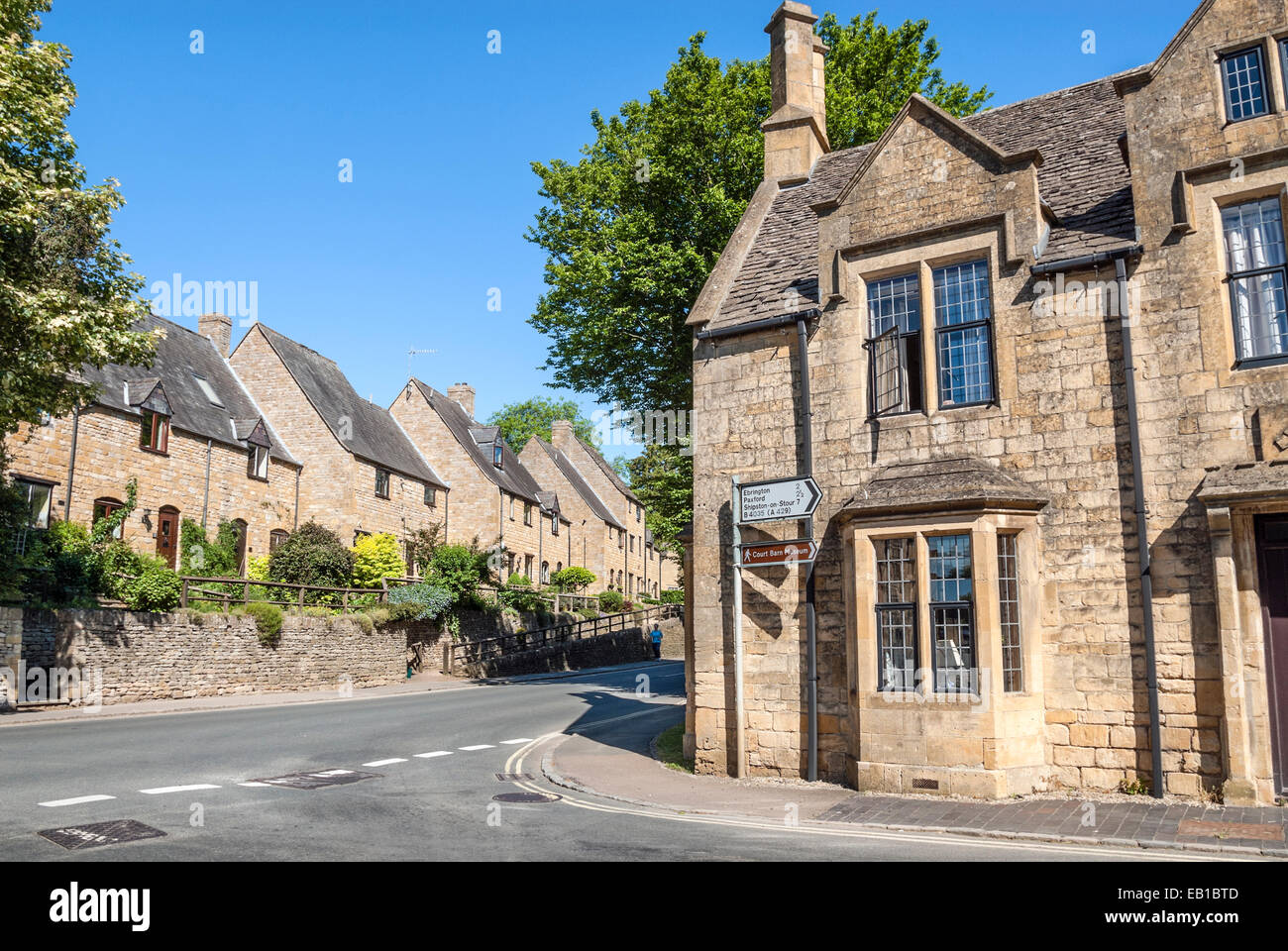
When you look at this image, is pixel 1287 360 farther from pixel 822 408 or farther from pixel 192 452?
pixel 192 452

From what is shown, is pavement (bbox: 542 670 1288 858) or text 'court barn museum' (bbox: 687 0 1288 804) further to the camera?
text 'court barn museum' (bbox: 687 0 1288 804)

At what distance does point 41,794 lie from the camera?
32.8ft

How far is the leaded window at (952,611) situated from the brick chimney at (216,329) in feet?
121

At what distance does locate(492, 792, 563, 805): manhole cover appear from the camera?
1093cm

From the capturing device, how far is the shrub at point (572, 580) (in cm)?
5325

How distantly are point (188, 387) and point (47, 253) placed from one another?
17510 mm

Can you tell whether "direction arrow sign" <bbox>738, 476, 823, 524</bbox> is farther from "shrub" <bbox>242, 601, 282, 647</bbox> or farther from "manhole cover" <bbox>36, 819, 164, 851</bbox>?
"shrub" <bbox>242, 601, 282, 647</bbox>

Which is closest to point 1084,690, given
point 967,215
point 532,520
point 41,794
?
point 967,215

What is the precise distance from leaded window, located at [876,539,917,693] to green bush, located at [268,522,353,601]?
2523 centimetres

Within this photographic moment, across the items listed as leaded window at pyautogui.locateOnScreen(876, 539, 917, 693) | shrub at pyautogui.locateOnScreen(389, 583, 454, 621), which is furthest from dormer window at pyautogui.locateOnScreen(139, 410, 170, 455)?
leaded window at pyautogui.locateOnScreen(876, 539, 917, 693)

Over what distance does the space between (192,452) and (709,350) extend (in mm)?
24757

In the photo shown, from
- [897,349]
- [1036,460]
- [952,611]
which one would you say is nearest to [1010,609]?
[952,611]
